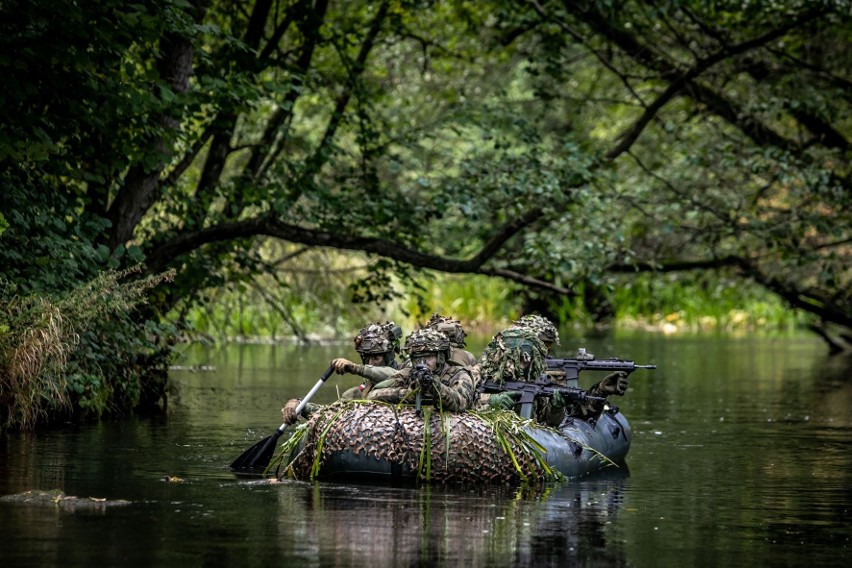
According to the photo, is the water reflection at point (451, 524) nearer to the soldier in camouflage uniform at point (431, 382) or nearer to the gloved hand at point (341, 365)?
the soldier in camouflage uniform at point (431, 382)

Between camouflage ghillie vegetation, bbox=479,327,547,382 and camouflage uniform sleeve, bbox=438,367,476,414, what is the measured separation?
1.46 feet

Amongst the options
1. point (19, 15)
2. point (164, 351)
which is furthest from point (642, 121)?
point (19, 15)

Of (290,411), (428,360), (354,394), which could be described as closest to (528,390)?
(428,360)

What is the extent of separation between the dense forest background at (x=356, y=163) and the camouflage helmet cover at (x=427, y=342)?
4.42m

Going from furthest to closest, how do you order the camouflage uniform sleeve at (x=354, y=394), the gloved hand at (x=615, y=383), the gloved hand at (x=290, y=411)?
the gloved hand at (x=615, y=383), the camouflage uniform sleeve at (x=354, y=394), the gloved hand at (x=290, y=411)

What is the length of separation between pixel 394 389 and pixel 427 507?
1.78 m

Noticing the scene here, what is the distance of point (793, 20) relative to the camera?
22984mm

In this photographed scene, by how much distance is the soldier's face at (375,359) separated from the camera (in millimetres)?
13977

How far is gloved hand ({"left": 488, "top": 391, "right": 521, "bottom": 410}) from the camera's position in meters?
13.5

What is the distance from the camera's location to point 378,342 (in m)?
13.9

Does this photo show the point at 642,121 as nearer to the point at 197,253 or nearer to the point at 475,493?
the point at 197,253

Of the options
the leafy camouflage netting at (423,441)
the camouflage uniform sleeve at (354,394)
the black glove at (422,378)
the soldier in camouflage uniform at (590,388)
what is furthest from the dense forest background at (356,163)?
Answer: the black glove at (422,378)

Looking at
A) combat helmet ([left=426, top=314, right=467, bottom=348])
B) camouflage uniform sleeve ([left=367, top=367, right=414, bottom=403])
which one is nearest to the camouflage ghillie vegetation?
combat helmet ([left=426, top=314, right=467, bottom=348])

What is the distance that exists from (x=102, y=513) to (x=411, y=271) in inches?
491
